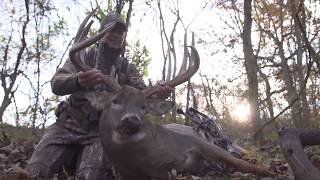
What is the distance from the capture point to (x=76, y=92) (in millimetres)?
5543

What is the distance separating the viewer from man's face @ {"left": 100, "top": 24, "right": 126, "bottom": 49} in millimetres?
5828

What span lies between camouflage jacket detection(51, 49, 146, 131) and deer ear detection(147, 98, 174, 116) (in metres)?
0.88

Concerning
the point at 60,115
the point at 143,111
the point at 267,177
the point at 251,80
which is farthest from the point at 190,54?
the point at 251,80

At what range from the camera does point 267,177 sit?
4844 mm

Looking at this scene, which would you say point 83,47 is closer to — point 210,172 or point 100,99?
point 100,99

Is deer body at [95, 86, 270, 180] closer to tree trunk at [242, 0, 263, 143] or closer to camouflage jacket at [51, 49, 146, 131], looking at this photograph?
camouflage jacket at [51, 49, 146, 131]

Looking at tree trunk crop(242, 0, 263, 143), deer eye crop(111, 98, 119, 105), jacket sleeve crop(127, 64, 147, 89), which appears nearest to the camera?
deer eye crop(111, 98, 119, 105)

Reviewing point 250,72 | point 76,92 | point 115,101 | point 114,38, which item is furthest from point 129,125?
point 250,72

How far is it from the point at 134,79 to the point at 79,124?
0.91m

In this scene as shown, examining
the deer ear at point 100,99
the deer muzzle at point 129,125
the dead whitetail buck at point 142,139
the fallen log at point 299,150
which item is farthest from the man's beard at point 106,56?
the fallen log at point 299,150

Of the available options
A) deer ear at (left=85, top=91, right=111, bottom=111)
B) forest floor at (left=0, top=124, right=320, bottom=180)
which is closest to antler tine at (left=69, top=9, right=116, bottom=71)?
deer ear at (left=85, top=91, right=111, bottom=111)

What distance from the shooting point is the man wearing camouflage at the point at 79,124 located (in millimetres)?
5469

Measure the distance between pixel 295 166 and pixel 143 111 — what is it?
148 cm

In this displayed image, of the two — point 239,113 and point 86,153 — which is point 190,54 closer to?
point 86,153
